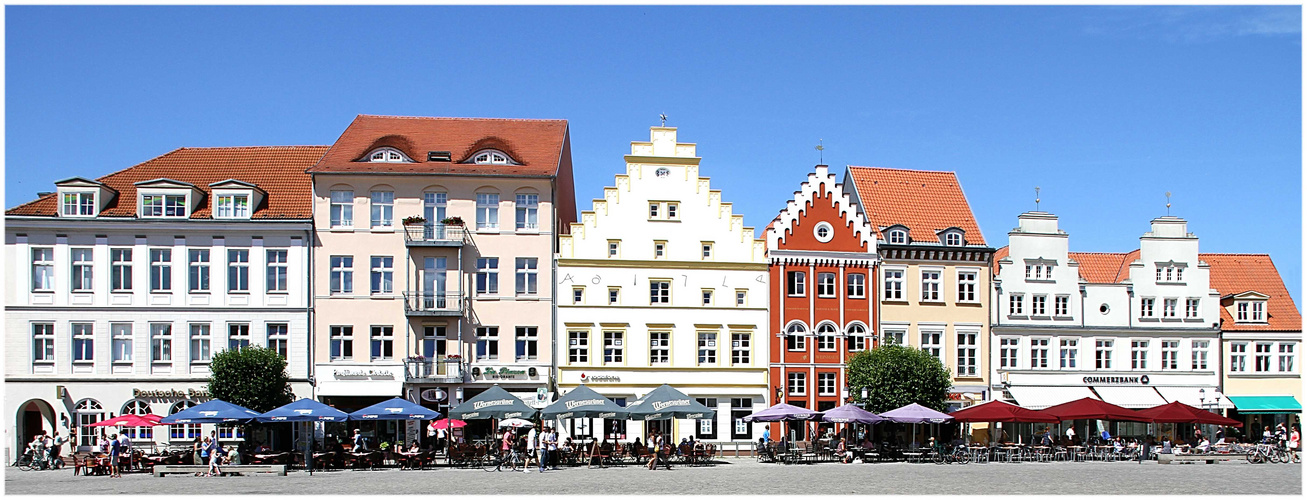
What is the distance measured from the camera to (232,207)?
48750 mm

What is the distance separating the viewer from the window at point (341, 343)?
161 ft

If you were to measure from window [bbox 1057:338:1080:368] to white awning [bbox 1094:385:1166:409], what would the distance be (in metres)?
1.37

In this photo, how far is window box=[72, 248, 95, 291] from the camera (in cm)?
4794

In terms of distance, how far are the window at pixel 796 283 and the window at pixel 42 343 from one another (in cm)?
2670

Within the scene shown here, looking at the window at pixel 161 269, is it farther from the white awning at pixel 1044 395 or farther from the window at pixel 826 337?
the white awning at pixel 1044 395

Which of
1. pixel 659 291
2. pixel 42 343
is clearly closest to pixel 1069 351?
pixel 659 291

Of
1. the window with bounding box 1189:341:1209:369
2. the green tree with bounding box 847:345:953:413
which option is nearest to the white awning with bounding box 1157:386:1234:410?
the window with bounding box 1189:341:1209:369

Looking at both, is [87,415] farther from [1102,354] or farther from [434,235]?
[1102,354]

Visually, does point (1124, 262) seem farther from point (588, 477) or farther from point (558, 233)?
point (588, 477)

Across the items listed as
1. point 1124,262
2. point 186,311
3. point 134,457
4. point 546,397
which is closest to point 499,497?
point 134,457

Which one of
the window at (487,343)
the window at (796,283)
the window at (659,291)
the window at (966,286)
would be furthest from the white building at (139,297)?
the window at (966,286)

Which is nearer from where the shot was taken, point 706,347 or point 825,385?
point 706,347

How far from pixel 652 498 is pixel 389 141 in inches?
1020

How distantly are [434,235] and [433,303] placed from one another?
246 cm
